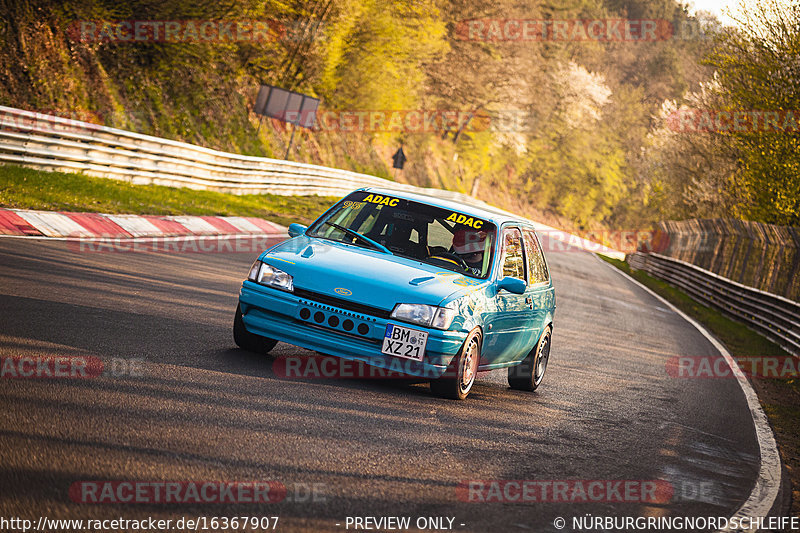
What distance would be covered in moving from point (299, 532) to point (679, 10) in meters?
140

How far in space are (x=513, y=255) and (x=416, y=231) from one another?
1.07m

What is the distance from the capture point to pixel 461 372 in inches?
300

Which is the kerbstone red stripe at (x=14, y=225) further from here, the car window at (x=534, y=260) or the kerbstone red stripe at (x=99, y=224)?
the car window at (x=534, y=260)

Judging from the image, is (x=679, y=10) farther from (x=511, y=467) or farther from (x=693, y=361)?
(x=511, y=467)

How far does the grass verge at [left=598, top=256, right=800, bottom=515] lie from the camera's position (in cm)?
850

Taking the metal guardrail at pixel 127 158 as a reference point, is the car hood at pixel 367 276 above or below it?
above

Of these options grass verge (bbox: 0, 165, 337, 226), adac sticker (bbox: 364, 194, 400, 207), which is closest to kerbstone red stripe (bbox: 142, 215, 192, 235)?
grass verge (bbox: 0, 165, 337, 226)

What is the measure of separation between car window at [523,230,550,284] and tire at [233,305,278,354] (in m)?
2.81

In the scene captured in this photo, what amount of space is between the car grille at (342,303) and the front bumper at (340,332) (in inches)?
1.0

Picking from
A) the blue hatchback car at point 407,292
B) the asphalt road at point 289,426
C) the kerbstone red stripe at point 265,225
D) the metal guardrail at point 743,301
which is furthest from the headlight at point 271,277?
the kerbstone red stripe at point 265,225

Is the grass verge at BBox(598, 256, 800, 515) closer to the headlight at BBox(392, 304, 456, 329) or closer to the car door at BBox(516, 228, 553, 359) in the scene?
the car door at BBox(516, 228, 553, 359)

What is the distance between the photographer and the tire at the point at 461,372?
7.51 metres

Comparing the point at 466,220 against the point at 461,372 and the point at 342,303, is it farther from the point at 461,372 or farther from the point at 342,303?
the point at 342,303

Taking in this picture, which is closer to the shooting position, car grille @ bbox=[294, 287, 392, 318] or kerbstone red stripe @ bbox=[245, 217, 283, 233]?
car grille @ bbox=[294, 287, 392, 318]
